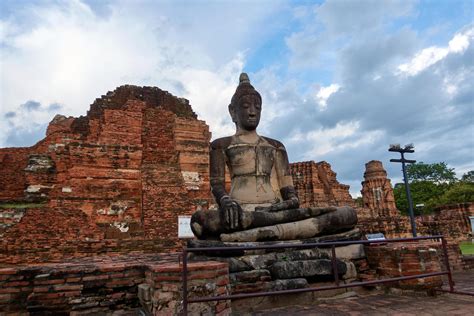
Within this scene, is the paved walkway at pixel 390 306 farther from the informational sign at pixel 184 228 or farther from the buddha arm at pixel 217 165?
the informational sign at pixel 184 228

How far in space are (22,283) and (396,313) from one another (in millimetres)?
3579

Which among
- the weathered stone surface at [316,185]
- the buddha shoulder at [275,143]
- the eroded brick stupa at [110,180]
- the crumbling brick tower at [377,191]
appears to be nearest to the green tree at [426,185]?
the crumbling brick tower at [377,191]

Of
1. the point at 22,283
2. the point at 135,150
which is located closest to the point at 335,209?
the point at 22,283

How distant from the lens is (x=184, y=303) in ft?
9.05

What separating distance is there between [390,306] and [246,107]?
11.1 ft

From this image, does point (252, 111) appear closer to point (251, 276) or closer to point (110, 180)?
point (251, 276)

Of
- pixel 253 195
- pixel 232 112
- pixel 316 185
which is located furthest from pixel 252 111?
pixel 316 185

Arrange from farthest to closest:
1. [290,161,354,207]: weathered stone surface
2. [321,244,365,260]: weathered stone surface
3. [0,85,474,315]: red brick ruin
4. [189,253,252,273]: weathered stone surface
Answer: [290,161,354,207]: weathered stone surface < [321,244,365,260]: weathered stone surface < [189,253,252,273]: weathered stone surface < [0,85,474,315]: red brick ruin

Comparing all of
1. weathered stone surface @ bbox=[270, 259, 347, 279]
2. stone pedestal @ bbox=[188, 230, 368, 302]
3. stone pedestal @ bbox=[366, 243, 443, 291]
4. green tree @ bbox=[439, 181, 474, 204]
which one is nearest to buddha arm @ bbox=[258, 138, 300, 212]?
stone pedestal @ bbox=[188, 230, 368, 302]

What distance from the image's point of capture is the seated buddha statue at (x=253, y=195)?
4.42 metres

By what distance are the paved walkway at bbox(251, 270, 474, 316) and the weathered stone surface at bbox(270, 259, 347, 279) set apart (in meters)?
Answer: 0.32

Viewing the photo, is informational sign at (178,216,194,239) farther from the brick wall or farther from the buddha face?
the brick wall

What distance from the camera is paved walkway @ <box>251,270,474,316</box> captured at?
10.5 feet

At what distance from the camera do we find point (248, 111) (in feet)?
18.1
